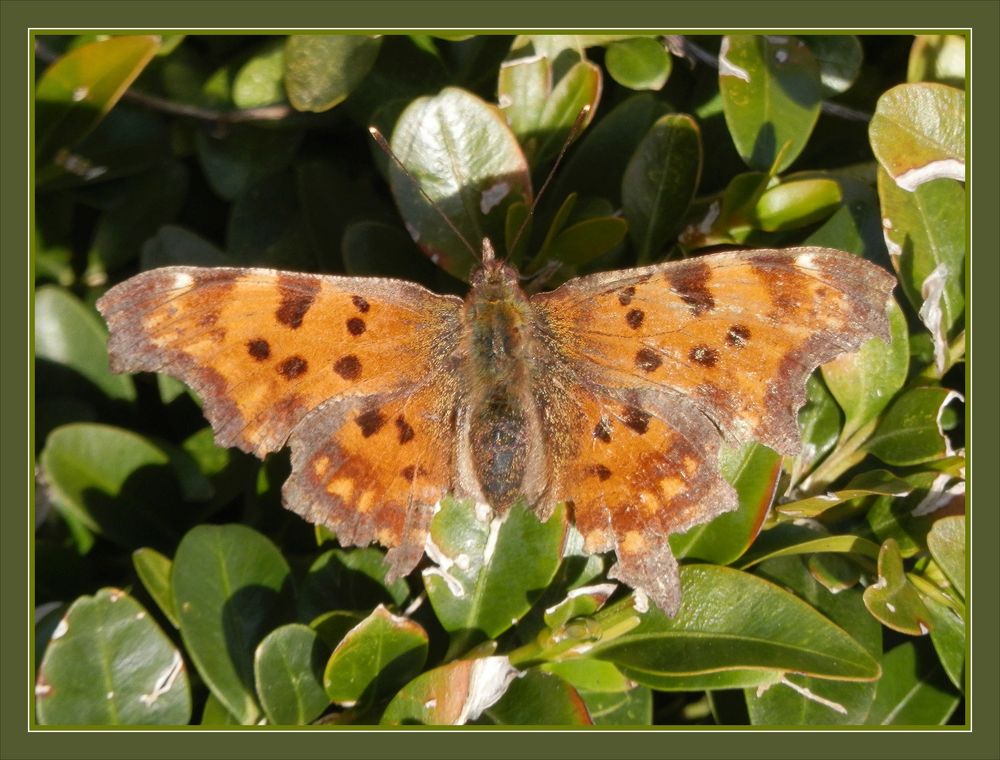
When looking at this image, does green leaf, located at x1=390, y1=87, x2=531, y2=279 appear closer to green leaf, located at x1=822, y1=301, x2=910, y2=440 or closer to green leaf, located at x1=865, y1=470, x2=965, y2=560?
green leaf, located at x1=822, y1=301, x2=910, y2=440

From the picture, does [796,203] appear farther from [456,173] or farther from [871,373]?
[456,173]

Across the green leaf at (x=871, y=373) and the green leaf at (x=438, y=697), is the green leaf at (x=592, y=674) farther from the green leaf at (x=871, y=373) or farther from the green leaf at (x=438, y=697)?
the green leaf at (x=871, y=373)

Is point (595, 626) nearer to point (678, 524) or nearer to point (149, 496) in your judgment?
point (678, 524)

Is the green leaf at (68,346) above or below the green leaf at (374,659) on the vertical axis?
above

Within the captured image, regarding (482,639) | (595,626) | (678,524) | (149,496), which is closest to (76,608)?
(149,496)

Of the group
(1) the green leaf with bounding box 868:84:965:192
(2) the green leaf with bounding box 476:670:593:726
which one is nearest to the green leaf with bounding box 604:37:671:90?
(1) the green leaf with bounding box 868:84:965:192

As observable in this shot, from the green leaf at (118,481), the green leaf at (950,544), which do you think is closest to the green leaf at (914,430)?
the green leaf at (950,544)

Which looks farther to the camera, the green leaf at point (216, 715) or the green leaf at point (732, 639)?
the green leaf at point (216, 715)
